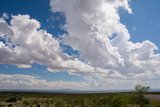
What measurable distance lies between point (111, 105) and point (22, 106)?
157 feet

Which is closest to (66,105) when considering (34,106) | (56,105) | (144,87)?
(56,105)

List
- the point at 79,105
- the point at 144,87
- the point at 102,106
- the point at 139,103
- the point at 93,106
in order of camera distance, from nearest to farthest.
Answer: the point at 144,87 < the point at 139,103 < the point at 102,106 < the point at 93,106 < the point at 79,105

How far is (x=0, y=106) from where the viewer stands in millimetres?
129125

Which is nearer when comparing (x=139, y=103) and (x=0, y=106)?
(x=139, y=103)

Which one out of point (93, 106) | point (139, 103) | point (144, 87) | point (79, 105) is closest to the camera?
point (144, 87)

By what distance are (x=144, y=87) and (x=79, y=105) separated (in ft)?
147

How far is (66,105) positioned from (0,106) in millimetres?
31505

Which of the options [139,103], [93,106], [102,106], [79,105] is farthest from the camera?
[79,105]

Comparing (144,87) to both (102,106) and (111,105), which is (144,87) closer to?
(111,105)

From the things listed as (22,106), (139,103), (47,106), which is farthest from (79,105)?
(139,103)

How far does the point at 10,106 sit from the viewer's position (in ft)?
434

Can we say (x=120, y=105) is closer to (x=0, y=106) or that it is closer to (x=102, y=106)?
(x=102, y=106)

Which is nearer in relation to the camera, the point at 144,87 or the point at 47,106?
the point at 144,87

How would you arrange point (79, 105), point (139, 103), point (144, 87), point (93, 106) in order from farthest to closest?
point (79, 105), point (93, 106), point (139, 103), point (144, 87)
